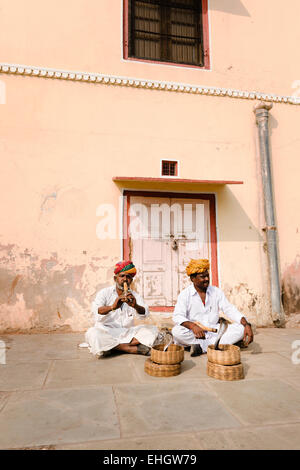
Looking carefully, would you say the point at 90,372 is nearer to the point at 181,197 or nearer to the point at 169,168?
the point at 181,197

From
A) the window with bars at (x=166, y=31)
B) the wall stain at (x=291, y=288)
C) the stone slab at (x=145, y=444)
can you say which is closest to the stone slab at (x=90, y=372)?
the stone slab at (x=145, y=444)

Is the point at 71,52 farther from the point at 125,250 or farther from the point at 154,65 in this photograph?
the point at 125,250

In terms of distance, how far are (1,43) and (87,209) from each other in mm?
2973

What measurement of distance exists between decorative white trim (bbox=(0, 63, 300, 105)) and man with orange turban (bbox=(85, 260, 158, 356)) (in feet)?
11.3

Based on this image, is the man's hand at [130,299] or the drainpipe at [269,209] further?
the drainpipe at [269,209]

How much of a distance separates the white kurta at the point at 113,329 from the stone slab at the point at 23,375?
54cm

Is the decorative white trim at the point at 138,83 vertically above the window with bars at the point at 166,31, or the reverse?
the window with bars at the point at 166,31

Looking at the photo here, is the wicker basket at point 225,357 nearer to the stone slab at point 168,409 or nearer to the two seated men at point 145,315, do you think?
the stone slab at point 168,409

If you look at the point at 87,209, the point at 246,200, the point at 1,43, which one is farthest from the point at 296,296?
the point at 1,43

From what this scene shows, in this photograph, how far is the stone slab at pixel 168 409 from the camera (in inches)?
79.1

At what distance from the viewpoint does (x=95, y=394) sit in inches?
101

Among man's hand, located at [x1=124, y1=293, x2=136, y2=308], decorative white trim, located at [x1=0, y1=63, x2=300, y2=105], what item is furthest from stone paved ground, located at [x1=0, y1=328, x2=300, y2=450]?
decorative white trim, located at [x1=0, y1=63, x2=300, y2=105]

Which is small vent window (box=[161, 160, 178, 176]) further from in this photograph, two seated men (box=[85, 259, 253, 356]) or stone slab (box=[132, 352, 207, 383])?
stone slab (box=[132, 352, 207, 383])

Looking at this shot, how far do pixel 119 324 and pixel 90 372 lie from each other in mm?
828
